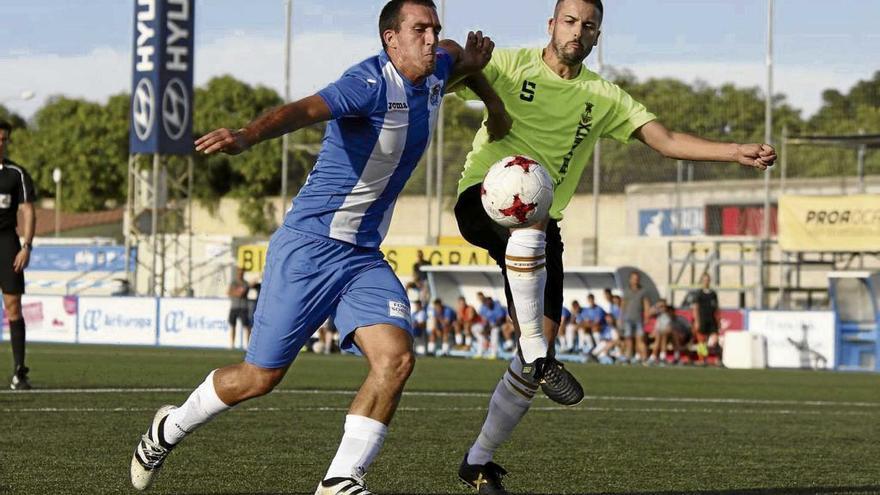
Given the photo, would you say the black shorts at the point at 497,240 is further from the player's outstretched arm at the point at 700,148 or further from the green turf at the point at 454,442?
the green turf at the point at 454,442

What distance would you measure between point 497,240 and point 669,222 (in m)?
42.9

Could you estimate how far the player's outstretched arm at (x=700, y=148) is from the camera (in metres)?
7.59

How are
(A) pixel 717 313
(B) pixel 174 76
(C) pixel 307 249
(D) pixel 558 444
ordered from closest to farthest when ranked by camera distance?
(C) pixel 307 249
(D) pixel 558 444
(A) pixel 717 313
(B) pixel 174 76

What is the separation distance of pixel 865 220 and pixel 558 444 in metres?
20.8

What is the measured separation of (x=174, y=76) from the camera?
42375mm

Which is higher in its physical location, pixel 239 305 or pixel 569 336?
pixel 239 305

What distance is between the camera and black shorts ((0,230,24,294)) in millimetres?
13594

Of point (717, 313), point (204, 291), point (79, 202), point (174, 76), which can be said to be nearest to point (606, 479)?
point (717, 313)

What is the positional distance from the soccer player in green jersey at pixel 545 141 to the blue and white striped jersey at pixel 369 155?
1.06 metres

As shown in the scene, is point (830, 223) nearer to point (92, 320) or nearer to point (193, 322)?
point (193, 322)

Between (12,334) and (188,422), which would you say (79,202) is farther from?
(188,422)

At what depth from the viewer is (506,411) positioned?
7.90 meters

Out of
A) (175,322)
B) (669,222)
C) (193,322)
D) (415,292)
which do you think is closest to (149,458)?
(415,292)

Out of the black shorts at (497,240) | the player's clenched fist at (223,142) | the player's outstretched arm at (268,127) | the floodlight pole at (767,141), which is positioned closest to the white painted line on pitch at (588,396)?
the black shorts at (497,240)
